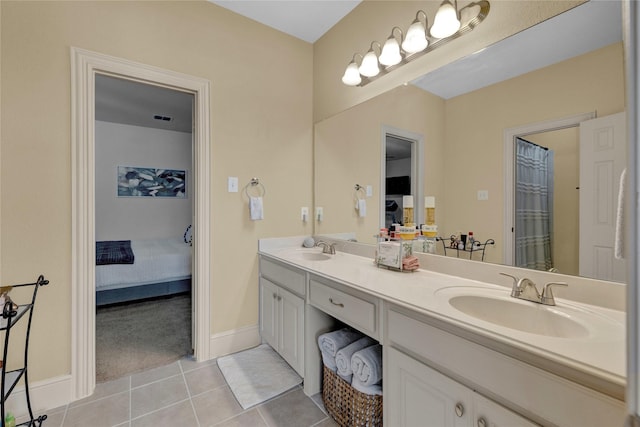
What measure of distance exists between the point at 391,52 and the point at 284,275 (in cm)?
156

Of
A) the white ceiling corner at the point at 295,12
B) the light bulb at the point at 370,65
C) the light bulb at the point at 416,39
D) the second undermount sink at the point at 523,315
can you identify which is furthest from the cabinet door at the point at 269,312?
the white ceiling corner at the point at 295,12

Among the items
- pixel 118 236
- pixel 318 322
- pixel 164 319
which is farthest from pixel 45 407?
pixel 118 236

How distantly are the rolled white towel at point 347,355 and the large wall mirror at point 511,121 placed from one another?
2.14ft

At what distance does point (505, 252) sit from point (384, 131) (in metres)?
1.06

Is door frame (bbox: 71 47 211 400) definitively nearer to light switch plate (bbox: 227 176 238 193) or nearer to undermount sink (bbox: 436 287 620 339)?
light switch plate (bbox: 227 176 238 193)

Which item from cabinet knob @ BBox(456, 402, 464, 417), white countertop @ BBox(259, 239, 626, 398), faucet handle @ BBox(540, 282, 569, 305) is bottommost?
cabinet knob @ BBox(456, 402, 464, 417)

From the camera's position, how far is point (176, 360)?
209cm

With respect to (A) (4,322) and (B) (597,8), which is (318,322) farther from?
(B) (597,8)

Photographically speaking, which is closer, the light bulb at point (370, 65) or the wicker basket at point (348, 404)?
the wicker basket at point (348, 404)

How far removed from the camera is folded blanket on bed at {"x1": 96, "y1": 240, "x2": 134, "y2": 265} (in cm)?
314

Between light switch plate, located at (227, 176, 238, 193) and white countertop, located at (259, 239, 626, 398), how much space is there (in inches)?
30.4

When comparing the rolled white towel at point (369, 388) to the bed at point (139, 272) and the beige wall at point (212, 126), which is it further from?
the bed at point (139, 272)

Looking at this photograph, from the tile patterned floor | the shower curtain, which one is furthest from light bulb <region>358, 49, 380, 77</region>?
the tile patterned floor

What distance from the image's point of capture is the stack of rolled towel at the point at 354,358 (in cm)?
133
